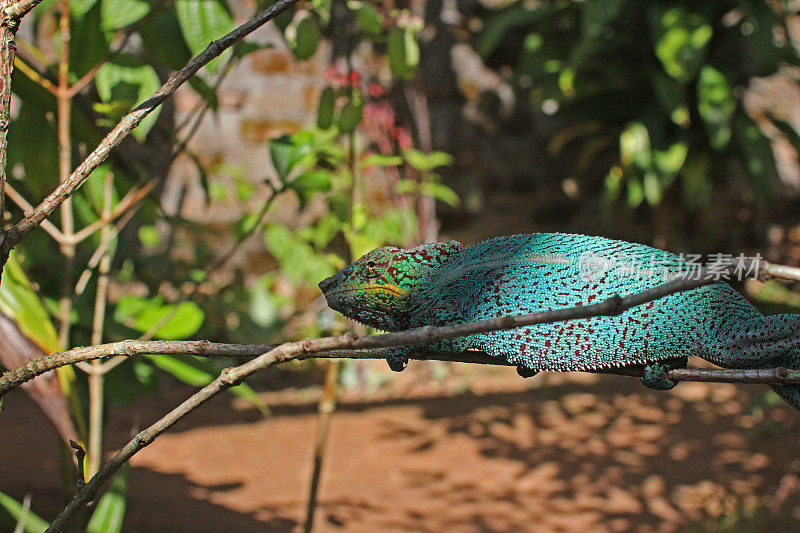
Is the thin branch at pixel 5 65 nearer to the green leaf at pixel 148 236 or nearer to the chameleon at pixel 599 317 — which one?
the chameleon at pixel 599 317

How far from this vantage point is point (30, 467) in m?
3.19

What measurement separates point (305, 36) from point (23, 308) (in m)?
0.96

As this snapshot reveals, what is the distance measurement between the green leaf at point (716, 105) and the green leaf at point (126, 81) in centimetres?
409

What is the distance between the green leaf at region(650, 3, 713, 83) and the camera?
4.85 meters

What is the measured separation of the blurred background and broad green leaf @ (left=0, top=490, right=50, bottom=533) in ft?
0.07

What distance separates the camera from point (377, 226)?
3467 mm

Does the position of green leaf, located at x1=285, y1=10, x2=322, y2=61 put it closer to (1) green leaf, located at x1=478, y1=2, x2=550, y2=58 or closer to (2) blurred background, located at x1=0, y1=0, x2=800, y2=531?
(2) blurred background, located at x1=0, y1=0, x2=800, y2=531

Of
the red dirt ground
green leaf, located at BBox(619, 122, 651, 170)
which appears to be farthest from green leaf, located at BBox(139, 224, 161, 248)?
green leaf, located at BBox(619, 122, 651, 170)

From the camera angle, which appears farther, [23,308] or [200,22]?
[200,22]

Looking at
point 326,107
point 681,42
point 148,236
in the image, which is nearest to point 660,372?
point 326,107

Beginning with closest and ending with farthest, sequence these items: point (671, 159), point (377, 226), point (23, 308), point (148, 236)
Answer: point (23, 308)
point (377, 226)
point (148, 236)
point (671, 159)

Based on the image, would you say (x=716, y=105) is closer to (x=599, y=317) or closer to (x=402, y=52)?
(x=402, y=52)

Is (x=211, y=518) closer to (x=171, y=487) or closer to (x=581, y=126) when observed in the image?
(x=171, y=487)

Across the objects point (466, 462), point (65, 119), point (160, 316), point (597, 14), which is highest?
point (597, 14)
